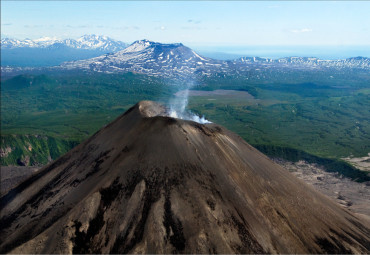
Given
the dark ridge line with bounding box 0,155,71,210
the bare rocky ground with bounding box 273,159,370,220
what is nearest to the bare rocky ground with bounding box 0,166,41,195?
the dark ridge line with bounding box 0,155,71,210

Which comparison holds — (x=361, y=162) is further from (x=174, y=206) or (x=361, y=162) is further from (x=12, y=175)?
(x=12, y=175)

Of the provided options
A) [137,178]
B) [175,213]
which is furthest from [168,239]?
[137,178]

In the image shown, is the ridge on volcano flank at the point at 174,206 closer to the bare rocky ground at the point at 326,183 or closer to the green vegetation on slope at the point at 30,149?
the bare rocky ground at the point at 326,183

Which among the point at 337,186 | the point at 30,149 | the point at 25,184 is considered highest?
the point at 25,184

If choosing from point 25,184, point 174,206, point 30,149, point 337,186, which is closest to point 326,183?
point 337,186

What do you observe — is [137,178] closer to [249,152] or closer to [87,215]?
[87,215]
